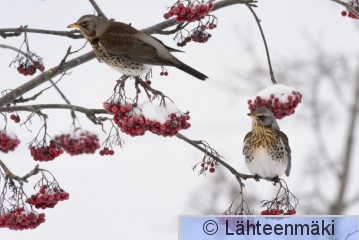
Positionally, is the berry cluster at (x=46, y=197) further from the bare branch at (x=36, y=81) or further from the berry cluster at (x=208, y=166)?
the berry cluster at (x=208, y=166)

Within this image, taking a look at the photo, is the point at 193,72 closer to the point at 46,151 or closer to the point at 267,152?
the point at 46,151

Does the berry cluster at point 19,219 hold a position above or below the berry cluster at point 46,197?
below

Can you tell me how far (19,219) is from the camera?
1850 mm

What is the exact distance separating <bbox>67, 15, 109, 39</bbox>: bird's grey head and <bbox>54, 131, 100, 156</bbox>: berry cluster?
32 centimetres

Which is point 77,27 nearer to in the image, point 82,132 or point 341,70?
point 82,132

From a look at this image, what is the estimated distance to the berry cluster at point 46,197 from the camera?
5.97 ft

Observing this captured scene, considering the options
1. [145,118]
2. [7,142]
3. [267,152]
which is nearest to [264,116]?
[267,152]

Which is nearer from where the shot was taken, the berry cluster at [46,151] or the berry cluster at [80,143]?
the berry cluster at [80,143]

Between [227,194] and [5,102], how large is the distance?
4934 millimetres

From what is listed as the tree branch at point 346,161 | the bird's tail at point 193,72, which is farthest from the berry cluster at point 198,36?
the tree branch at point 346,161

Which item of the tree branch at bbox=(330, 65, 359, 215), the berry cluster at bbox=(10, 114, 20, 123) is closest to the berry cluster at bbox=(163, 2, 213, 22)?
the berry cluster at bbox=(10, 114, 20, 123)

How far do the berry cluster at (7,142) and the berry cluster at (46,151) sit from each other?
13cm

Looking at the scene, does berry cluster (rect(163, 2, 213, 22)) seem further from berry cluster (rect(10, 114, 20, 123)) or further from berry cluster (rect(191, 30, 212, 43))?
berry cluster (rect(10, 114, 20, 123))

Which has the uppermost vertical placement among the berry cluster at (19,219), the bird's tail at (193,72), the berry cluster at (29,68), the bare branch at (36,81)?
the berry cluster at (29,68)
